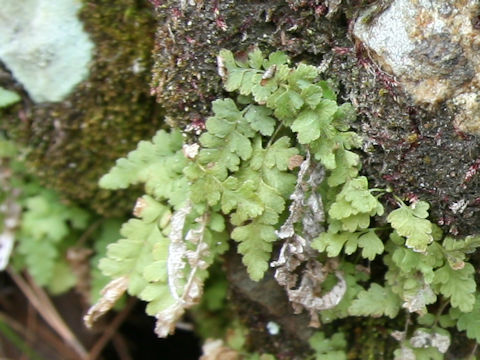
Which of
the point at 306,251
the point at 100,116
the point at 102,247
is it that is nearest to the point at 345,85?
the point at 306,251

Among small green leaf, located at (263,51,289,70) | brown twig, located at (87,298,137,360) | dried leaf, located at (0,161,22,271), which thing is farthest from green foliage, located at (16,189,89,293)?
small green leaf, located at (263,51,289,70)

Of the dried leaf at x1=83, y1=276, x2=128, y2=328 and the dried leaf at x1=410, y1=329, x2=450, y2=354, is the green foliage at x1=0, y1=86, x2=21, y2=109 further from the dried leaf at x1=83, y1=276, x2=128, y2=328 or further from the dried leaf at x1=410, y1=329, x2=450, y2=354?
the dried leaf at x1=410, y1=329, x2=450, y2=354

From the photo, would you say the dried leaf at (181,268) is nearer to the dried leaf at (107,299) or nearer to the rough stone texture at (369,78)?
the dried leaf at (107,299)

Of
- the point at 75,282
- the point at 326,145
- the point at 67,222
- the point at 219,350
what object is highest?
the point at 326,145

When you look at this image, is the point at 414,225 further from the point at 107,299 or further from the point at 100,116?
the point at 100,116

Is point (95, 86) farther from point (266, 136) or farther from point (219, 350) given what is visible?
point (219, 350)

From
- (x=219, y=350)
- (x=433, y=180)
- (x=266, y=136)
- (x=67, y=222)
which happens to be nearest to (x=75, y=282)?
(x=67, y=222)
